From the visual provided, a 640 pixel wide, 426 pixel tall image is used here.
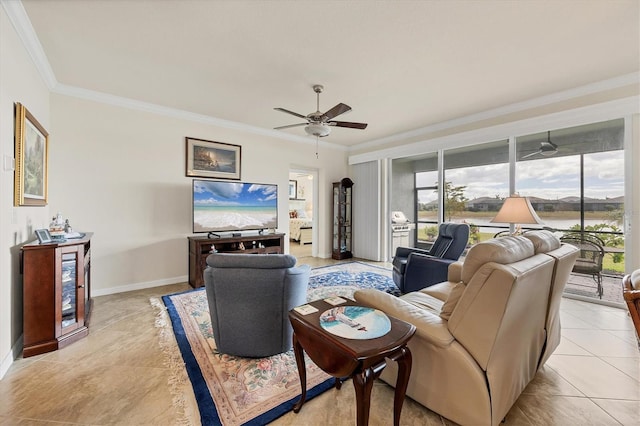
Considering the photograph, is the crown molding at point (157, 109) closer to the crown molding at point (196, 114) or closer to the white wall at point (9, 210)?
the crown molding at point (196, 114)

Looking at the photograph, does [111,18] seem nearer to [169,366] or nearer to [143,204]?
[143,204]

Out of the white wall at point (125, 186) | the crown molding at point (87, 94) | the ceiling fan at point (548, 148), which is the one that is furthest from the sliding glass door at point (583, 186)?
the white wall at point (125, 186)

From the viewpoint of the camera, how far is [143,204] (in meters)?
3.92

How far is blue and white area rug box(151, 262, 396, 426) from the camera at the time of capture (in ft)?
5.15

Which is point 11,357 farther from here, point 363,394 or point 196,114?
point 196,114

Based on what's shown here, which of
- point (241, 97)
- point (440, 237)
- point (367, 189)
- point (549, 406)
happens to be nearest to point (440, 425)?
point (549, 406)

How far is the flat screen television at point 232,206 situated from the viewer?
13.4 ft

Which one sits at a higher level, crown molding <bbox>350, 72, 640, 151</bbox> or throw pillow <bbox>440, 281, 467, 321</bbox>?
crown molding <bbox>350, 72, 640, 151</bbox>

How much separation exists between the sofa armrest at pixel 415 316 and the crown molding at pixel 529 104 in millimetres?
3759

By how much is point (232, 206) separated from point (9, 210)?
8.24ft

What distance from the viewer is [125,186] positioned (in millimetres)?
A: 3783

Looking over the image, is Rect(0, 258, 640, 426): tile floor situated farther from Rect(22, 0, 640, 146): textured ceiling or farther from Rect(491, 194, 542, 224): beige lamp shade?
Rect(22, 0, 640, 146): textured ceiling

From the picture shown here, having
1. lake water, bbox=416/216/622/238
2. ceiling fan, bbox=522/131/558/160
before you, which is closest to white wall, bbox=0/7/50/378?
lake water, bbox=416/216/622/238

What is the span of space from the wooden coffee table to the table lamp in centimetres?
241
